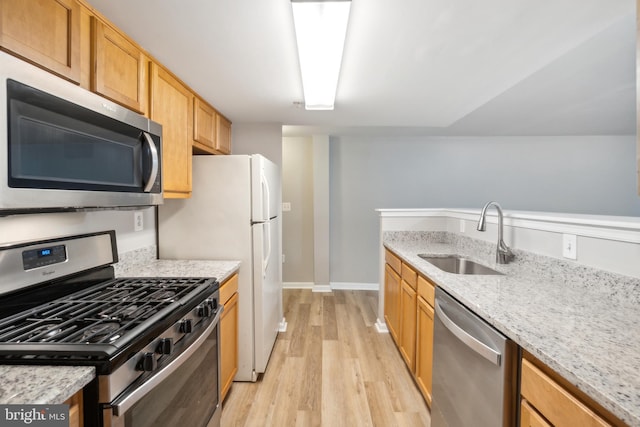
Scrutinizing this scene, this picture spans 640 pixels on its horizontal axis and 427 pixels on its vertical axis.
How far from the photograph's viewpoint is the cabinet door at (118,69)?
4.07 feet

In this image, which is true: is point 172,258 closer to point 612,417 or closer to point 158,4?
point 158,4

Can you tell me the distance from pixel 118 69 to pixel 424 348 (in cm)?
231

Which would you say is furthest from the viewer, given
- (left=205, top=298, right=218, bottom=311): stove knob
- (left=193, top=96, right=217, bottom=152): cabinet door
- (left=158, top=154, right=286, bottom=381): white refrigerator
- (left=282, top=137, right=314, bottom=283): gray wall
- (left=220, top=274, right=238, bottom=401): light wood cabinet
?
(left=282, top=137, right=314, bottom=283): gray wall

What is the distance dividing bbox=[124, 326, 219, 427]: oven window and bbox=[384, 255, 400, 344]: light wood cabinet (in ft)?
4.95

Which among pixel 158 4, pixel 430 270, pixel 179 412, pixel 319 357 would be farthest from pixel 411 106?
pixel 179 412

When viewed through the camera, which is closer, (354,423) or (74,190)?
(74,190)

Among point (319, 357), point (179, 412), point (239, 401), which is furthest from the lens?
point (319, 357)

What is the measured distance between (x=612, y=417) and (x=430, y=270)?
1089 mm

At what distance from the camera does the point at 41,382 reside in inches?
27.4

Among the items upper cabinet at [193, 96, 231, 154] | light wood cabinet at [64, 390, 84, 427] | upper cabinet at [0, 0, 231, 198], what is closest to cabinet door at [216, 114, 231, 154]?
upper cabinet at [193, 96, 231, 154]

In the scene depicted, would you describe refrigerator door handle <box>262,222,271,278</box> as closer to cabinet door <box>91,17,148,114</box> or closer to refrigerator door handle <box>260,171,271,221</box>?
refrigerator door handle <box>260,171,271,221</box>

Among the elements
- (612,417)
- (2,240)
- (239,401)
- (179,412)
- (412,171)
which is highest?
(412,171)

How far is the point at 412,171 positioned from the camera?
426cm

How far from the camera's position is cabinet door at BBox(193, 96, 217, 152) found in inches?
86.0
